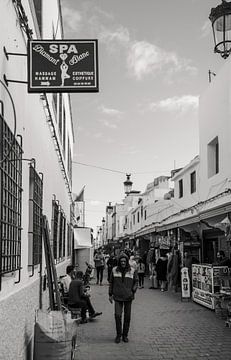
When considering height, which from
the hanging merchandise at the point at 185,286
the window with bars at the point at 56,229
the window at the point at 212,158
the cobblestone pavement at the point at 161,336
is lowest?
the cobblestone pavement at the point at 161,336

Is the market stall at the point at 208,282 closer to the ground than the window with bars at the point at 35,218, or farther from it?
closer to the ground

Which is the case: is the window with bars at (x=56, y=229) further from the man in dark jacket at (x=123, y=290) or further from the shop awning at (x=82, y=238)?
the shop awning at (x=82, y=238)

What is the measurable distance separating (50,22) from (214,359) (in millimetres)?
7528

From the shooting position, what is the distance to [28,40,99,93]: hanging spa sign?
5.36 m

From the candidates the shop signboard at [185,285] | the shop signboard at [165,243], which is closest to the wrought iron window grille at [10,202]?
the shop signboard at [185,285]

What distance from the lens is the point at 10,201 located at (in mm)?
5043

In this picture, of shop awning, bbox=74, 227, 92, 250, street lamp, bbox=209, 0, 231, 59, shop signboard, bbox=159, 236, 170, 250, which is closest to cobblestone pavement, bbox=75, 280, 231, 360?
street lamp, bbox=209, 0, 231, 59

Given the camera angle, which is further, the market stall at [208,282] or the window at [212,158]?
the window at [212,158]

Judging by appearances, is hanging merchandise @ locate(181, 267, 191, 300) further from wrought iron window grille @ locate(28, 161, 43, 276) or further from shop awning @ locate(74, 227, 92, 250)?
shop awning @ locate(74, 227, 92, 250)


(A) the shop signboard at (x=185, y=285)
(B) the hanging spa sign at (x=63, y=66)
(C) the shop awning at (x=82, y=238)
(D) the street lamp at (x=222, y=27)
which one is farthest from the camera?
(C) the shop awning at (x=82, y=238)

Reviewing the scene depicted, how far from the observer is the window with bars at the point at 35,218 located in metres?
6.90

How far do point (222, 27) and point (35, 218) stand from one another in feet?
15.1

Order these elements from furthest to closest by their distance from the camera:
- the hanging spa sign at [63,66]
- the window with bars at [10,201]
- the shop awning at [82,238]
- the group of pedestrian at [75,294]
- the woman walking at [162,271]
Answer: the shop awning at [82,238]
the woman walking at [162,271]
the group of pedestrian at [75,294]
the hanging spa sign at [63,66]
the window with bars at [10,201]

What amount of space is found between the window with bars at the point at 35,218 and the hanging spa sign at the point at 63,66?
1.81 metres
